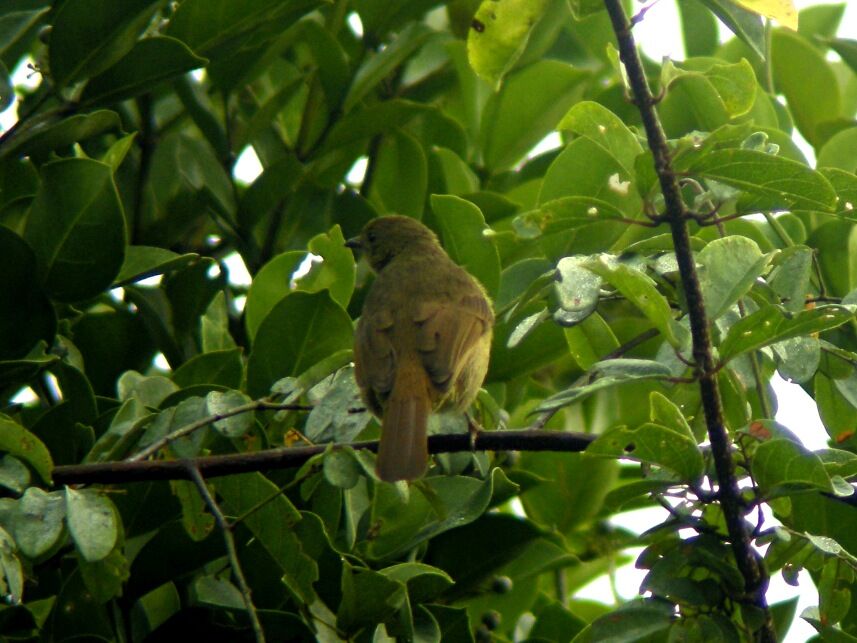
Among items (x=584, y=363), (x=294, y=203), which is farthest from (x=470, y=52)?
(x=294, y=203)

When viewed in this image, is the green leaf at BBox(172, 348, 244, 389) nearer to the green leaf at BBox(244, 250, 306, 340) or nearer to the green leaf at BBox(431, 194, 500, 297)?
the green leaf at BBox(244, 250, 306, 340)

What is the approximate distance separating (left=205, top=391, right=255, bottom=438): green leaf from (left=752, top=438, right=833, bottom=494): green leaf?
1251 mm

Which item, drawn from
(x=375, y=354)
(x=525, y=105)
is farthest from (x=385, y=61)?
(x=375, y=354)

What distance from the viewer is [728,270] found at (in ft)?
8.67

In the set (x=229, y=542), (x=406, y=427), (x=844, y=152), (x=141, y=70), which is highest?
(x=141, y=70)

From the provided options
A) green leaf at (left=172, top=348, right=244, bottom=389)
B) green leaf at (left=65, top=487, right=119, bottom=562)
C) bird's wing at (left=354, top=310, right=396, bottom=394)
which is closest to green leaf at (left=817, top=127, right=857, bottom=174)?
bird's wing at (left=354, top=310, right=396, bottom=394)

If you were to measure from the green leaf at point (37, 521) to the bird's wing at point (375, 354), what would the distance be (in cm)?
128

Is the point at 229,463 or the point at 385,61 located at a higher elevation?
the point at 385,61

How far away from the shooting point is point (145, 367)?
4188 millimetres

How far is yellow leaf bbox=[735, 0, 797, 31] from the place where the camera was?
2.66 m

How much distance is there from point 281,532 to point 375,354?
118 cm

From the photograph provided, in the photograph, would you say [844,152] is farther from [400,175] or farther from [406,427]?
[406,427]

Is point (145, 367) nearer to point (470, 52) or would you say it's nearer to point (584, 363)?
point (584, 363)

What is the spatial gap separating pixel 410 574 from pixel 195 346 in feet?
4.84
